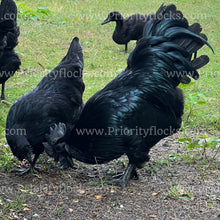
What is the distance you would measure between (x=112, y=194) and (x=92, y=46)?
306 inches

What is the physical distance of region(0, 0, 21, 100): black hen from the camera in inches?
295

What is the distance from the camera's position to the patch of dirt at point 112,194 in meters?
4.40

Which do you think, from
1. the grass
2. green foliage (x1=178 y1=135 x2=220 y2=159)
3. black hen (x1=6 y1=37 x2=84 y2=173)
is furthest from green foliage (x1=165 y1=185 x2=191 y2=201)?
the grass

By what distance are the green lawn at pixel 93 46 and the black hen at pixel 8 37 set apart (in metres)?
0.67

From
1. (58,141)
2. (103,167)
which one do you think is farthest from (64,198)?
(103,167)

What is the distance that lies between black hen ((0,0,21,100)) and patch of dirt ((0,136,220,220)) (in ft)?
9.91

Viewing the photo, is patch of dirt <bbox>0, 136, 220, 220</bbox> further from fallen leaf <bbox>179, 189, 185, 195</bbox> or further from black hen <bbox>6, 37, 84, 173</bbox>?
black hen <bbox>6, 37, 84, 173</bbox>

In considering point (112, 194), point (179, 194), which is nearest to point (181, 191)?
point (179, 194)

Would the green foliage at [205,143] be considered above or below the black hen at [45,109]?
below

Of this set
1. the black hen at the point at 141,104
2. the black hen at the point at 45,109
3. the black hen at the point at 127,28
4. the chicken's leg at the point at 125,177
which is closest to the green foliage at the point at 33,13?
the black hen at the point at 127,28

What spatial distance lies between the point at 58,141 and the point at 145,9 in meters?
12.8

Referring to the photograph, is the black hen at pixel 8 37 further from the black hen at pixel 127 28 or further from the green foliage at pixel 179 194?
the black hen at pixel 127 28

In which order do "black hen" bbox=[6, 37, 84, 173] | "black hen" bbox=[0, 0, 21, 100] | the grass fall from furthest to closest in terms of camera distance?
the grass → "black hen" bbox=[0, 0, 21, 100] → "black hen" bbox=[6, 37, 84, 173]

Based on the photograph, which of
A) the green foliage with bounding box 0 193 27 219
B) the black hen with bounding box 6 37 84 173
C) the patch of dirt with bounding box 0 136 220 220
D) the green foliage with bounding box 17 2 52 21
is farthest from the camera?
the green foliage with bounding box 17 2 52 21
